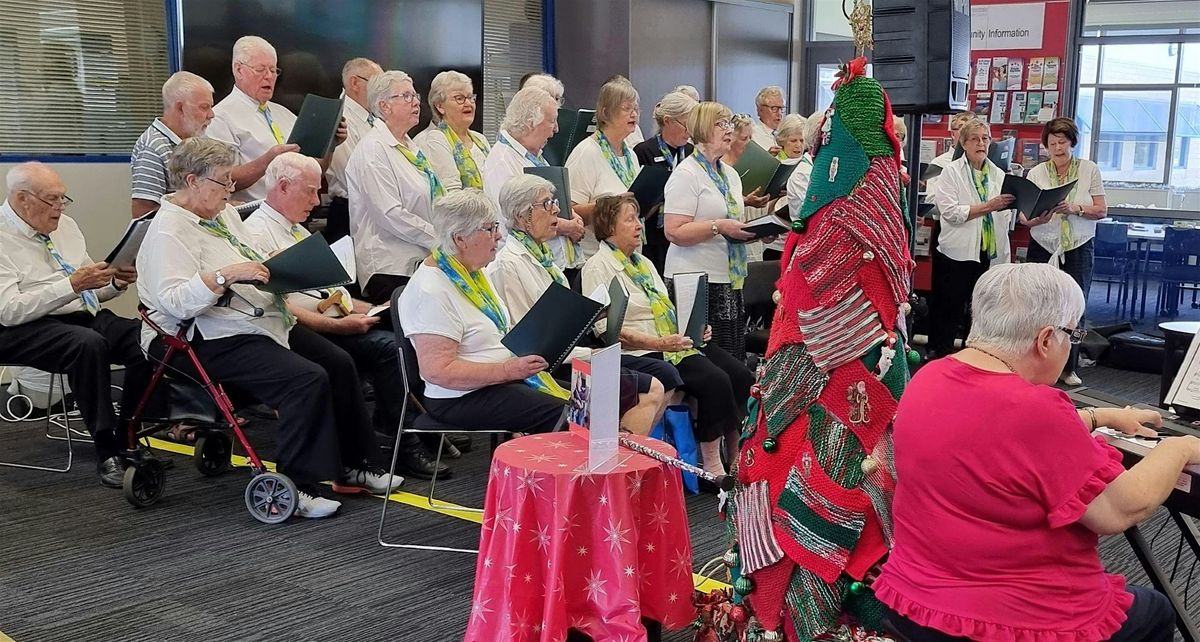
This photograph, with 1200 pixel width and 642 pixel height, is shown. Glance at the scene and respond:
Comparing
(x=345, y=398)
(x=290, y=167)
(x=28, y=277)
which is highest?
(x=290, y=167)

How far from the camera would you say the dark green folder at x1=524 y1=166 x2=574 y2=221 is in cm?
458

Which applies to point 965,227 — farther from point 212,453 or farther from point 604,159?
point 212,453

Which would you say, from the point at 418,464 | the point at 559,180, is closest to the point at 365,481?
the point at 418,464

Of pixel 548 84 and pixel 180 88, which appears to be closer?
pixel 180 88

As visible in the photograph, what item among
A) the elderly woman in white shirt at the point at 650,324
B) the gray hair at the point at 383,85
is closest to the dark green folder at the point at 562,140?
the gray hair at the point at 383,85

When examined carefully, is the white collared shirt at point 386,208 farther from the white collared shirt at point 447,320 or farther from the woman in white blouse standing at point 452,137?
the white collared shirt at point 447,320

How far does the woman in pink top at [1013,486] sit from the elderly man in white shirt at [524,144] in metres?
3.01

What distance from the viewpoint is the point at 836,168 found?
2.51 m

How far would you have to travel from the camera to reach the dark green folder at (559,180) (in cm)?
458

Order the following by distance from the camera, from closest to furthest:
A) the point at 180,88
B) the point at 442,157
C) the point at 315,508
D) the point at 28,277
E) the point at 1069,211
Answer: the point at 315,508 → the point at 28,277 → the point at 180,88 → the point at 442,157 → the point at 1069,211

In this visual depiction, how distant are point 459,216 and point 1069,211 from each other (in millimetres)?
4641

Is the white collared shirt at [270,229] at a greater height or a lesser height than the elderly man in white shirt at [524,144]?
lesser

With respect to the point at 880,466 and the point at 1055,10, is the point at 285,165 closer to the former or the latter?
the point at 880,466

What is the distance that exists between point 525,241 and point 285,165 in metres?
1.05
